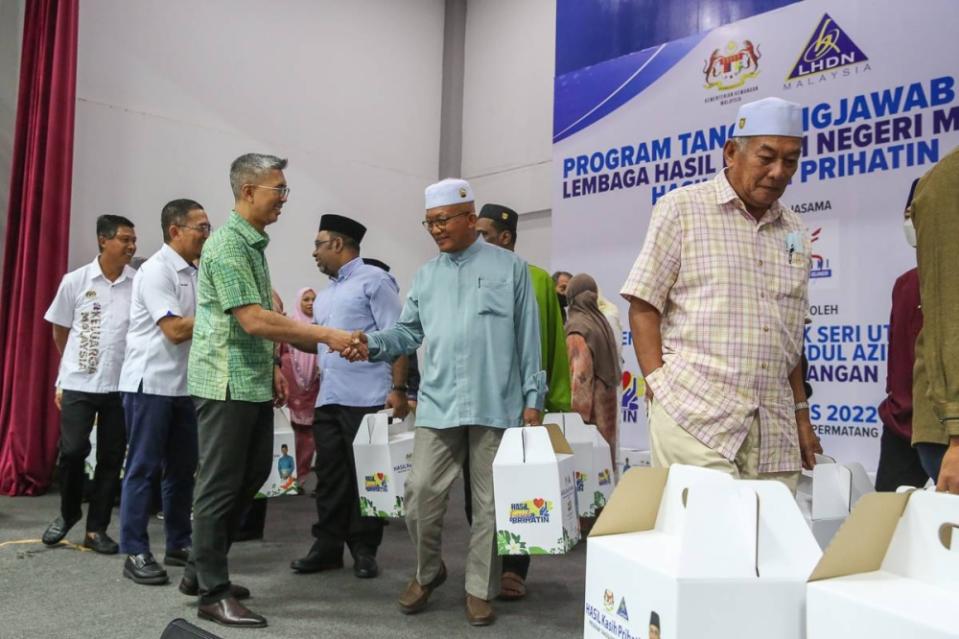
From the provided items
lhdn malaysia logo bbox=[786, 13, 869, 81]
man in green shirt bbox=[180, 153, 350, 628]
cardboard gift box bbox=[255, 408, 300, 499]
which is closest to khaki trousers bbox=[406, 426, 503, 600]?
man in green shirt bbox=[180, 153, 350, 628]

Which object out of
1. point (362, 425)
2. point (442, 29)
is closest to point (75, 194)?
point (362, 425)

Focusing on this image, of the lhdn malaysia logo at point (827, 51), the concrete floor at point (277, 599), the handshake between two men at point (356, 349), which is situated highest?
the lhdn malaysia logo at point (827, 51)

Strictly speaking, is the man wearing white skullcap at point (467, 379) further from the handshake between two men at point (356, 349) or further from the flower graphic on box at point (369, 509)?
the flower graphic on box at point (369, 509)

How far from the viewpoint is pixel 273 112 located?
23.5ft

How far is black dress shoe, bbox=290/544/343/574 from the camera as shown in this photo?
10.6 ft

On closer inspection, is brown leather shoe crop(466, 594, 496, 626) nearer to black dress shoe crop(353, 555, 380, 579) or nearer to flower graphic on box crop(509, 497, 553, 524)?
flower graphic on box crop(509, 497, 553, 524)

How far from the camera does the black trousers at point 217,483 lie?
8.09 ft

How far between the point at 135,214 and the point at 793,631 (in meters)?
6.09

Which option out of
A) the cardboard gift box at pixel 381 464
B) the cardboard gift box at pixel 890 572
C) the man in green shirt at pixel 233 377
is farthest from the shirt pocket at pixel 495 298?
the cardboard gift box at pixel 890 572

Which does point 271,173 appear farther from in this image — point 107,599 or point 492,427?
point 107,599

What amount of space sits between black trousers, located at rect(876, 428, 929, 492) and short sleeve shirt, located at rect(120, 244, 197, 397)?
2559 millimetres

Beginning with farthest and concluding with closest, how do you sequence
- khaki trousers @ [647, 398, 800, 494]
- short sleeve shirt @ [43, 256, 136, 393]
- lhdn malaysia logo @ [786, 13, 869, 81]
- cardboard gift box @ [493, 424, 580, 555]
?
lhdn malaysia logo @ [786, 13, 869, 81] < short sleeve shirt @ [43, 256, 136, 393] < cardboard gift box @ [493, 424, 580, 555] < khaki trousers @ [647, 398, 800, 494]

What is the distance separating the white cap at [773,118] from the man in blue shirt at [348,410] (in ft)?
5.94

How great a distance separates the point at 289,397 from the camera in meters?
5.34
